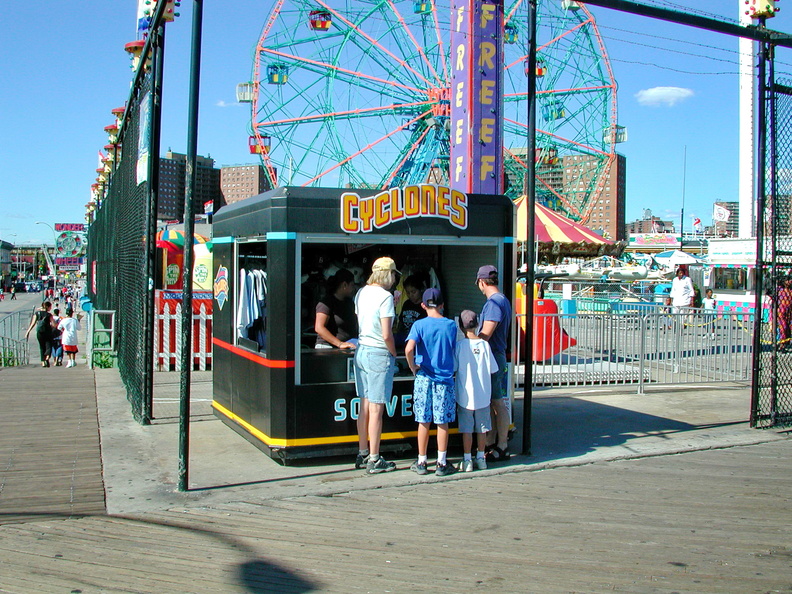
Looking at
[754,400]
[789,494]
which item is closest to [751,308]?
[754,400]

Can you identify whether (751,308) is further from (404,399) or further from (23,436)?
(23,436)

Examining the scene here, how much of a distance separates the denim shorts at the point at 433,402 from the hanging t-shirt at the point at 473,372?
0.16 m

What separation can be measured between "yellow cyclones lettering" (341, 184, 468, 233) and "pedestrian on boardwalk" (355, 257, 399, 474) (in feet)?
1.61

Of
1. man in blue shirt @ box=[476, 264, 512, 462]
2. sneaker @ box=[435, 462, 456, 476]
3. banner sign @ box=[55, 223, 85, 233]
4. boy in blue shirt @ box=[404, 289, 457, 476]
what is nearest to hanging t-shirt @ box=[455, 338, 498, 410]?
boy in blue shirt @ box=[404, 289, 457, 476]

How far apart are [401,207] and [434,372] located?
1669 millimetres

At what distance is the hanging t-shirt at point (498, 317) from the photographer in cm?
693

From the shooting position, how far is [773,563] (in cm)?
473

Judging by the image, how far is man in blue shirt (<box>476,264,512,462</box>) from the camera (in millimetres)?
7035

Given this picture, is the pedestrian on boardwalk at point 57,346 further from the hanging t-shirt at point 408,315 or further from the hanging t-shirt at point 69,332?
the hanging t-shirt at point 408,315

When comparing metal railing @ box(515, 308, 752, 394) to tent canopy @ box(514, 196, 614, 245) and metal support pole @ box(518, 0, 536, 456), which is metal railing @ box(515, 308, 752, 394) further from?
tent canopy @ box(514, 196, 614, 245)

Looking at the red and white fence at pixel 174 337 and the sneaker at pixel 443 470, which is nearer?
the sneaker at pixel 443 470

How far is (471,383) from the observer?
6738 millimetres

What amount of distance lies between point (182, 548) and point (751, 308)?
21.5 m

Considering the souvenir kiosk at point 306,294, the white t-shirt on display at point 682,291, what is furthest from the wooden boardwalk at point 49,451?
the white t-shirt on display at point 682,291
